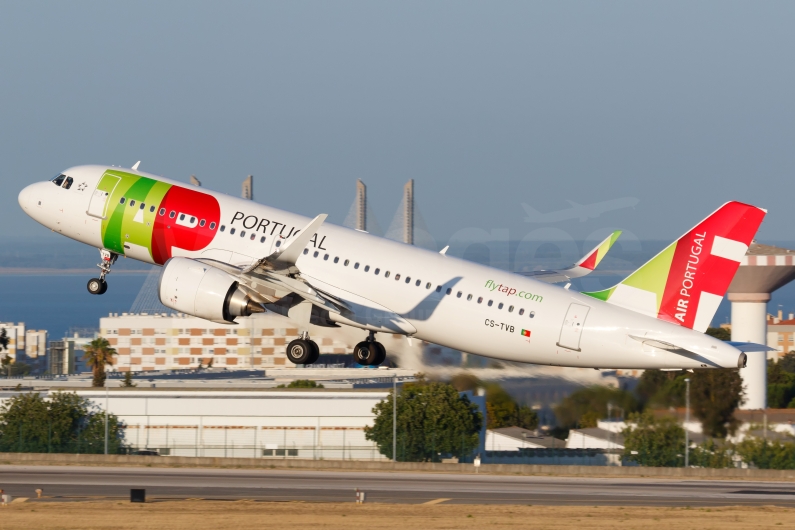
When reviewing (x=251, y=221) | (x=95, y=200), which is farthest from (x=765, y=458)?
(x=95, y=200)

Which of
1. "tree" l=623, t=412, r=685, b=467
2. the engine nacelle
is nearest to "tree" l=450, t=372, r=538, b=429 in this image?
"tree" l=623, t=412, r=685, b=467

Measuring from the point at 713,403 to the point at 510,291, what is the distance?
1828 cm

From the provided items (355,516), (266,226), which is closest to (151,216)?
(266,226)

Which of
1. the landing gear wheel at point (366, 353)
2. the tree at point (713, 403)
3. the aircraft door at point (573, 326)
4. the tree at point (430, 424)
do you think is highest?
the aircraft door at point (573, 326)

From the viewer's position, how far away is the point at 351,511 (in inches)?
1535

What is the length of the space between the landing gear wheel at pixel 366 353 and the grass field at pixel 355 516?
18.3 feet

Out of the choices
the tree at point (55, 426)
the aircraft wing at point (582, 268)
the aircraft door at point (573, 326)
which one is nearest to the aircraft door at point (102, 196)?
the aircraft wing at point (582, 268)

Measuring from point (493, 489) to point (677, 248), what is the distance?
1480cm

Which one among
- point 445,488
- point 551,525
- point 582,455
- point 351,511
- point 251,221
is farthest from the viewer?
point 582,455

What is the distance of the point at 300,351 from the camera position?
139 feet

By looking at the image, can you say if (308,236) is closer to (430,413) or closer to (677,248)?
(677,248)

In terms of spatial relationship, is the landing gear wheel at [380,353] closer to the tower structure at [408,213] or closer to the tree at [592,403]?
the tree at [592,403]

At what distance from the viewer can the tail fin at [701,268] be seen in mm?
37781

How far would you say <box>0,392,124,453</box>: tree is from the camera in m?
62.9
